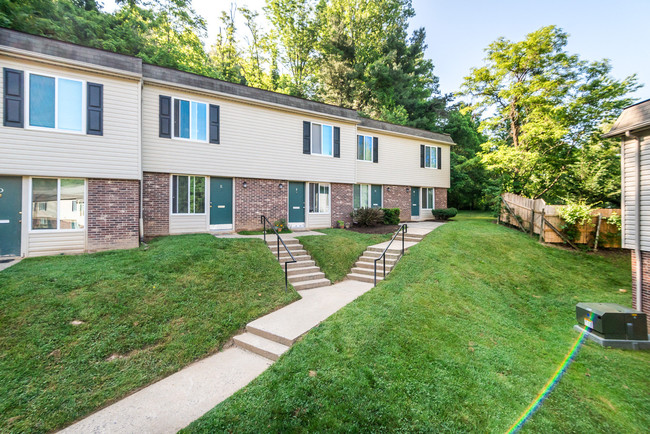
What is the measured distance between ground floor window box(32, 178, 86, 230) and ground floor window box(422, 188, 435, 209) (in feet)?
57.2

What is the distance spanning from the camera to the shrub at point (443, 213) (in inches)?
720

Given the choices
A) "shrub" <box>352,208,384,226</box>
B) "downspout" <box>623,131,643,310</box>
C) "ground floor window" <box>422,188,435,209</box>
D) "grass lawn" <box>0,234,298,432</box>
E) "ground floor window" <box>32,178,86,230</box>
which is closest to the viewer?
"grass lawn" <box>0,234,298,432</box>

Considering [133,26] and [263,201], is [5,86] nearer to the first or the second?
[263,201]

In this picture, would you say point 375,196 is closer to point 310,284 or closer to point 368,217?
point 368,217

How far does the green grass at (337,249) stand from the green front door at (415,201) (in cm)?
711

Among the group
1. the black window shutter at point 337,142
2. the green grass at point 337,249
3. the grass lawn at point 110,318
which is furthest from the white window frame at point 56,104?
the black window shutter at point 337,142

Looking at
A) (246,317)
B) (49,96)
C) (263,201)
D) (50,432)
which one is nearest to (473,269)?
(246,317)

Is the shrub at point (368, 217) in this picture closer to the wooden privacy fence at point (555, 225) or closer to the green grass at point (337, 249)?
the green grass at point (337, 249)

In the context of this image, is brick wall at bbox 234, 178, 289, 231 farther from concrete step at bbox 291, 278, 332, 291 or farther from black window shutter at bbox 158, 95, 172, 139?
concrete step at bbox 291, 278, 332, 291

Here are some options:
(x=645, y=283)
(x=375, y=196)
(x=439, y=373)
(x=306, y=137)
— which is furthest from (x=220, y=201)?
(x=645, y=283)

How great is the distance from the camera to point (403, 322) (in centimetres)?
515

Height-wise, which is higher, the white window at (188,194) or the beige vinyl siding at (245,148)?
the beige vinyl siding at (245,148)

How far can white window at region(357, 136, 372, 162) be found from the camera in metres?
15.5

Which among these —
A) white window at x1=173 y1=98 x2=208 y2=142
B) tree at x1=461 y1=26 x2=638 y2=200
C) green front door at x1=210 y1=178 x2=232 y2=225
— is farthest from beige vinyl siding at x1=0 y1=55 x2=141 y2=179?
tree at x1=461 y1=26 x2=638 y2=200
